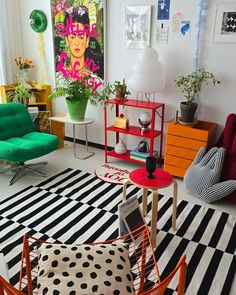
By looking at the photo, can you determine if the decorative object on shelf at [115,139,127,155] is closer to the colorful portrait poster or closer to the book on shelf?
the book on shelf

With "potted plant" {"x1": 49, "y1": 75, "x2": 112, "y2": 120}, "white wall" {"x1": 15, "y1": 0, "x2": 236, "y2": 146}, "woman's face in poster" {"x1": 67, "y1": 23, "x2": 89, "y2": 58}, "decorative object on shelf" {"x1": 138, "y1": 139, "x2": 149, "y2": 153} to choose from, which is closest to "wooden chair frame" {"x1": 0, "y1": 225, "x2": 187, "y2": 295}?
"decorative object on shelf" {"x1": 138, "y1": 139, "x2": 149, "y2": 153}

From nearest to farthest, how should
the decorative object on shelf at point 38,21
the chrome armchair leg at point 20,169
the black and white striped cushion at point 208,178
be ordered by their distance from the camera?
the black and white striped cushion at point 208,178
the chrome armchair leg at point 20,169
the decorative object on shelf at point 38,21

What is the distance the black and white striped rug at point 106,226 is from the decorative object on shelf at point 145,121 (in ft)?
2.47

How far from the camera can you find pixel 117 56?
11.6 feet

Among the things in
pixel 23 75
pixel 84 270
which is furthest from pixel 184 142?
pixel 23 75

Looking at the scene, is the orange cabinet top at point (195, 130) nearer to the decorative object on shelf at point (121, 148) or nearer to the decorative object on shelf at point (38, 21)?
the decorative object on shelf at point (121, 148)

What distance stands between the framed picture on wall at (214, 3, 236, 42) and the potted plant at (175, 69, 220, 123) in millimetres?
363

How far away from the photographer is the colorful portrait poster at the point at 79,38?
11.6ft

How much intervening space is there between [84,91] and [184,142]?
1.35 metres

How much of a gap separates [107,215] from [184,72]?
171cm

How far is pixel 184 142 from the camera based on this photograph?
3.01 meters

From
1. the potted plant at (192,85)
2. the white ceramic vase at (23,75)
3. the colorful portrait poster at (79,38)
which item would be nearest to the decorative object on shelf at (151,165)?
the potted plant at (192,85)

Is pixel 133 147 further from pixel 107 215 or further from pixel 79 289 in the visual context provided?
pixel 79 289

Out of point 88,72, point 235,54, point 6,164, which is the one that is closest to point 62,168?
point 6,164
